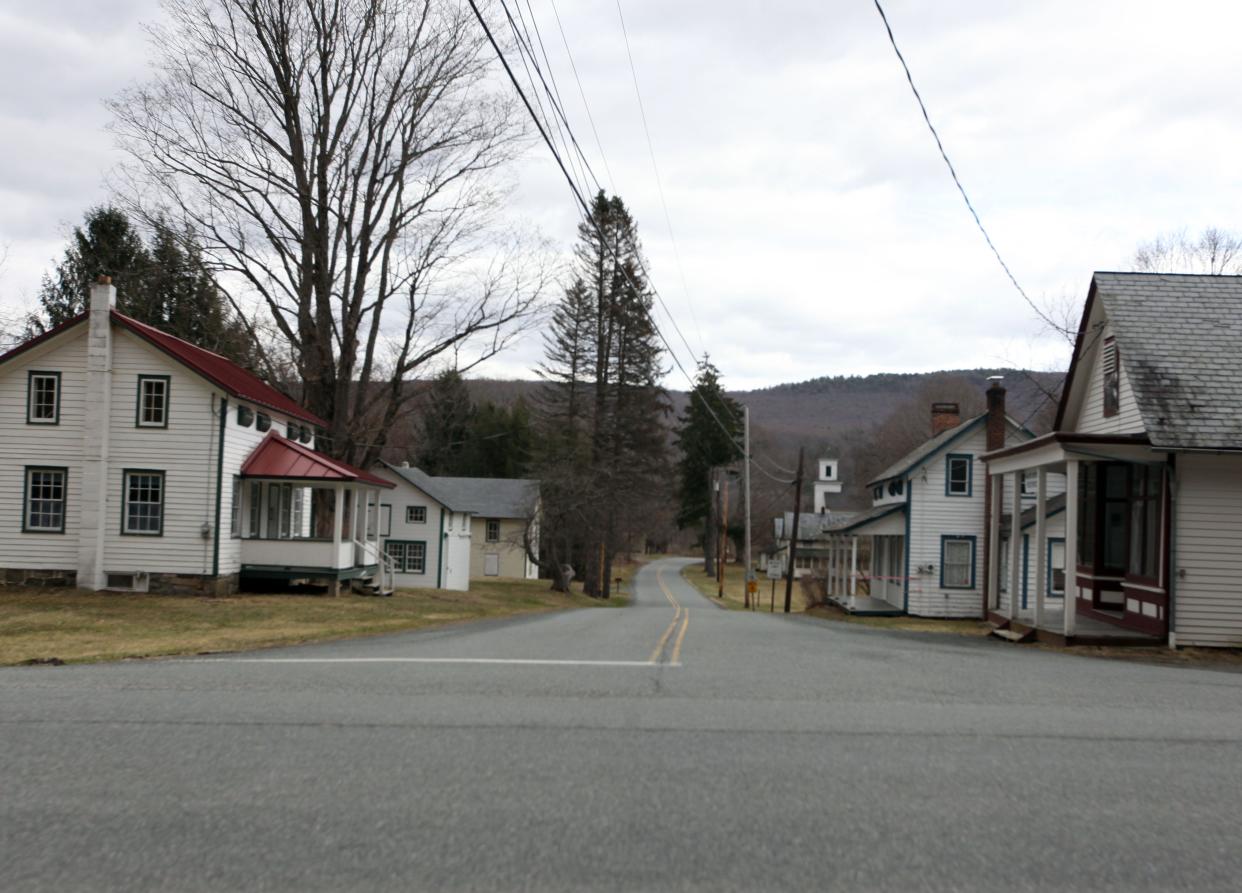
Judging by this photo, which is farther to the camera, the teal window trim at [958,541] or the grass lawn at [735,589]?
the grass lawn at [735,589]

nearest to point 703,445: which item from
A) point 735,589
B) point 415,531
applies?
point 735,589

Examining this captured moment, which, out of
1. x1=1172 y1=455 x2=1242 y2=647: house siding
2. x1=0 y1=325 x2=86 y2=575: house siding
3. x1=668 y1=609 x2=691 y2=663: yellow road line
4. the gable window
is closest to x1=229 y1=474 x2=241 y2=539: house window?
x1=0 y1=325 x2=86 y2=575: house siding

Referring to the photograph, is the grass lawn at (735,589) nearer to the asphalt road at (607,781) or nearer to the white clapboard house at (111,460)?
the white clapboard house at (111,460)

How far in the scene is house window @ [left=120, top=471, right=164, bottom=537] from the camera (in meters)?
27.0

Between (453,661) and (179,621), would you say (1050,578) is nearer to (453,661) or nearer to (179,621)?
(179,621)

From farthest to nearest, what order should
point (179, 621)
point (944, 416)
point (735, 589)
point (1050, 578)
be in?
point (735, 589)
point (944, 416)
point (1050, 578)
point (179, 621)

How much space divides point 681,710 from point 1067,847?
4.10 meters

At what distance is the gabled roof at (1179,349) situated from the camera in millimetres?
18172

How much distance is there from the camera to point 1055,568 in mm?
32938

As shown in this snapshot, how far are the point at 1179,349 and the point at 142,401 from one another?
74.5ft

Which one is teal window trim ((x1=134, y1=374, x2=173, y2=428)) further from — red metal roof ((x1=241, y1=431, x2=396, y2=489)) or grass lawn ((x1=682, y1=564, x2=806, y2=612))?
grass lawn ((x1=682, y1=564, x2=806, y2=612))

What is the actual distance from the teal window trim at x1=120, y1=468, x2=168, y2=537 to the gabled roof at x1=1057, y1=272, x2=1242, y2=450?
832 inches

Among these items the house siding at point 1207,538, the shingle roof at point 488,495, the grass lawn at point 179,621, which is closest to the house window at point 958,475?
the grass lawn at point 179,621

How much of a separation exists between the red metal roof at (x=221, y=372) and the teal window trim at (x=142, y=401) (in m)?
0.78
